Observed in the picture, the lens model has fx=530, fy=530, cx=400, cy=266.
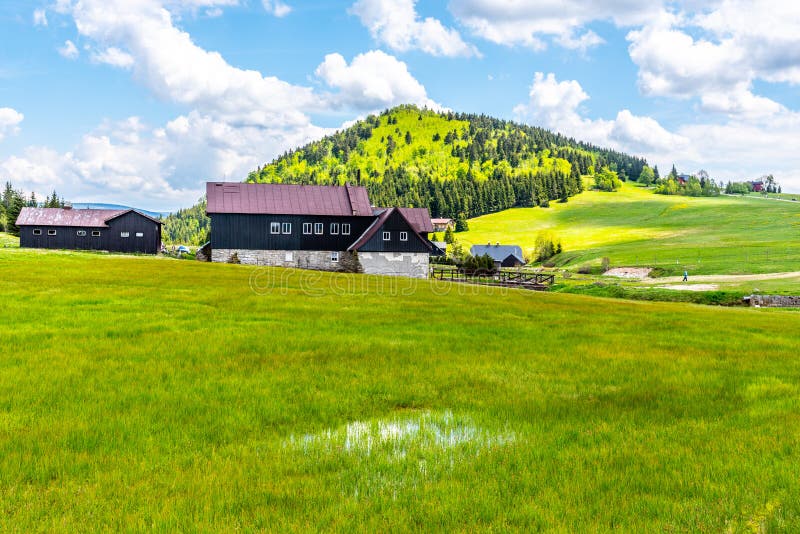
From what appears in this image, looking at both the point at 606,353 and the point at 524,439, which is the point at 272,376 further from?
the point at 606,353

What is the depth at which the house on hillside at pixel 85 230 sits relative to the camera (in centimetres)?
8031

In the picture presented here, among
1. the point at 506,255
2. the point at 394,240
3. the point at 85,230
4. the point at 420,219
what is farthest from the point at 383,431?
the point at 506,255

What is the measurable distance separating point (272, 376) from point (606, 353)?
9.73 meters

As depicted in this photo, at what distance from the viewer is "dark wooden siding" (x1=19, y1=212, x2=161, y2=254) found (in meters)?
80.6

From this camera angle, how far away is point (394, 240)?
228 feet

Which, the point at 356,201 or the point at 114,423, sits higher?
the point at 356,201

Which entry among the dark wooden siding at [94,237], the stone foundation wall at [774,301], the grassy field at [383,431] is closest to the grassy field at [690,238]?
the stone foundation wall at [774,301]

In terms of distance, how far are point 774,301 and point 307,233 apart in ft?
178

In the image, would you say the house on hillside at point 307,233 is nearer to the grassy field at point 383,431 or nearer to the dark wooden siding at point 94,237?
the dark wooden siding at point 94,237

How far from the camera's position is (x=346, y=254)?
7388 cm

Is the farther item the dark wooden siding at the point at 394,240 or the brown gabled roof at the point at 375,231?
the dark wooden siding at the point at 394,240

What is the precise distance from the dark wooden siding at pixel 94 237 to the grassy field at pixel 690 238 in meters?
84.5

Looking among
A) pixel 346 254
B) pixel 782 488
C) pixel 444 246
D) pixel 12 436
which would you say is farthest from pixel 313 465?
pixel 444 246

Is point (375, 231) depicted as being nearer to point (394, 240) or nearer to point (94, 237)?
point (394, 240)
